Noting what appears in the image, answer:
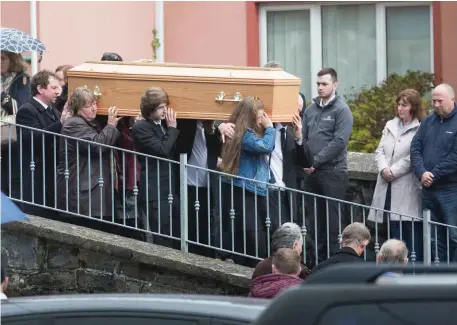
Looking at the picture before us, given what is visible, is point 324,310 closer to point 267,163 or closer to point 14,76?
point 267,163

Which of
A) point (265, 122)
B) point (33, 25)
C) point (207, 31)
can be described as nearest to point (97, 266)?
point (265, 122)

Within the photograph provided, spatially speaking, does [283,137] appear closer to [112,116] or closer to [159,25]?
[112,116]

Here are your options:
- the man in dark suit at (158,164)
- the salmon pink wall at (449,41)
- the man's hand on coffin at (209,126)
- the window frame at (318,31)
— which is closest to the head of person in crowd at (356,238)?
the man in dark suit at (158,164)

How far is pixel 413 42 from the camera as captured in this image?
53.9ft

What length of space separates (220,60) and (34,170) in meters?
6.27

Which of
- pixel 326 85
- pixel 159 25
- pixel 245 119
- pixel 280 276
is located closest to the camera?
pixel 280 276

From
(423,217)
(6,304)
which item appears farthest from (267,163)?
(6,304)

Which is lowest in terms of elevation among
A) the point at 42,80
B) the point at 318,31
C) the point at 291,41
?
the point at 42,80

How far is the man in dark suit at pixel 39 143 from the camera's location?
10906 millimetres

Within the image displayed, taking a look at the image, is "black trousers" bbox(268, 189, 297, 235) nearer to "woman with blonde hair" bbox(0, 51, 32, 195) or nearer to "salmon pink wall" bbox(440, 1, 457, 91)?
"woman with blonde hair" bbox(0, 51, 32, 195)

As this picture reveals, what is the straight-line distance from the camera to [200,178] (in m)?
10.9

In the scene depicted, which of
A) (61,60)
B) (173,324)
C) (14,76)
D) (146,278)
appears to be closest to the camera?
(173,324)

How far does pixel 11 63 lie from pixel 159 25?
5223 mm

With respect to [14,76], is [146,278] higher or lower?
lower
